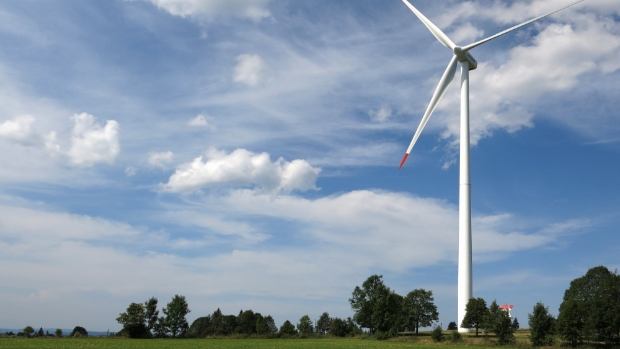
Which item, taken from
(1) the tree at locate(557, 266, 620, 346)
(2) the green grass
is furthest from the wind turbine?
(1) the tree at locate(557, 266, 620, 346)

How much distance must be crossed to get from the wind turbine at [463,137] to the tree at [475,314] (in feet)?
2.56

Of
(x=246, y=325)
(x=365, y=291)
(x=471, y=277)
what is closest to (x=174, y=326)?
(x=246, y=325)

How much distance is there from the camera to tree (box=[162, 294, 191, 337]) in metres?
119

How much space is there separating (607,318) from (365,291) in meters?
69.4

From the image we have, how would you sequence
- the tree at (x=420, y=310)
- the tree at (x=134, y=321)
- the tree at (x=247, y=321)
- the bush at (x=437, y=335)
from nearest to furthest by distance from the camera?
the bush at (x=437, y=335) < the tree at (x=134, y=321) < the tree at (x=420, y=310) < the tree at (x=247, y=321)

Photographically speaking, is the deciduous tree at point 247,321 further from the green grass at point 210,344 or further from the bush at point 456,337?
the bush at point 456,337

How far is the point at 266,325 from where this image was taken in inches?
5315

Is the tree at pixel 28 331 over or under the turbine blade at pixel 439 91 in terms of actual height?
under

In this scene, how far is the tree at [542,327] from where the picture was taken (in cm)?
6919

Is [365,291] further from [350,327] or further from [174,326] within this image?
Answer: [174,326]

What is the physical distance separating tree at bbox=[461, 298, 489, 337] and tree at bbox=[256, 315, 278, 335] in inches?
2594

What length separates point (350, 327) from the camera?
389ft

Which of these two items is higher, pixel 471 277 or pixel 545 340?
pixel 471 277

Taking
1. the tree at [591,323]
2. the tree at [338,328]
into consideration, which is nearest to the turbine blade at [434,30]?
the tree at [591,323]
